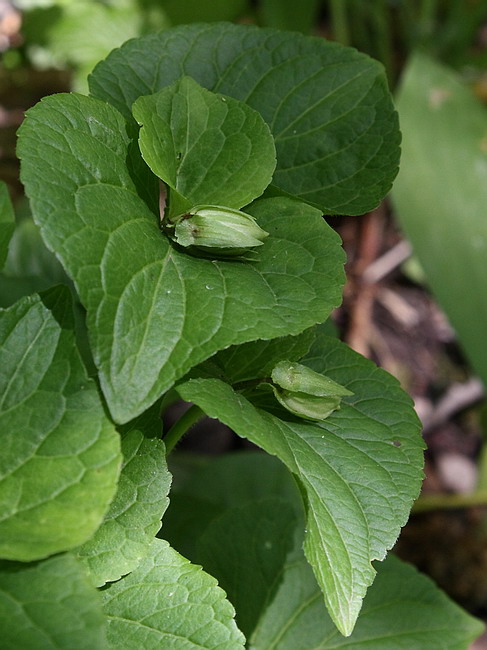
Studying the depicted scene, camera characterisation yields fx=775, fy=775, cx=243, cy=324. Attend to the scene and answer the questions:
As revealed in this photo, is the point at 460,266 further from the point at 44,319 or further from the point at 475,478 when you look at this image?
the point at 44,319

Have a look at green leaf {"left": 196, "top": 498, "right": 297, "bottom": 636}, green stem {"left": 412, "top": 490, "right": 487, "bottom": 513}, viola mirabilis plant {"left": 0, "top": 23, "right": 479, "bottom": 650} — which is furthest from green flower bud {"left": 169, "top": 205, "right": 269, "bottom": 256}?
green stem {"left": 412, "top": 490, "right": 487, "bottom": 513}

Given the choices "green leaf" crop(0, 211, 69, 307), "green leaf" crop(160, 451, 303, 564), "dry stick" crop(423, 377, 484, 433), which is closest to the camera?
"green leaf" crop(0, 211, 69, 307)

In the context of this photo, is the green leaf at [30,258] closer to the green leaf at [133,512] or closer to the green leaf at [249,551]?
the green leaf at [249,551]

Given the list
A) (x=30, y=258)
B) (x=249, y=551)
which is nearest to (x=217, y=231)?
(x=249, y=551)

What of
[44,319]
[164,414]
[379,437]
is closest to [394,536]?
[379,437]

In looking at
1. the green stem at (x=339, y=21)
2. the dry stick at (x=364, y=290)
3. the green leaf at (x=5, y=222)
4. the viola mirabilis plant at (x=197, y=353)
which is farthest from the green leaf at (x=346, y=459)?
the green stem at (x=339, y=21)

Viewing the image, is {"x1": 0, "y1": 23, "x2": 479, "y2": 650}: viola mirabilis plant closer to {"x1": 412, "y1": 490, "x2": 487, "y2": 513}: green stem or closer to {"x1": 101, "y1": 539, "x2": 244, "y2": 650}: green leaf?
{"x1": 101, "y1": 539, "x2": 244, "y2": 650}: green leaf

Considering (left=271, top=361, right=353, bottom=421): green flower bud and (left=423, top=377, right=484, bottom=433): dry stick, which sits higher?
(left=271, top=361, right=353, bottom=421): green flower bud
